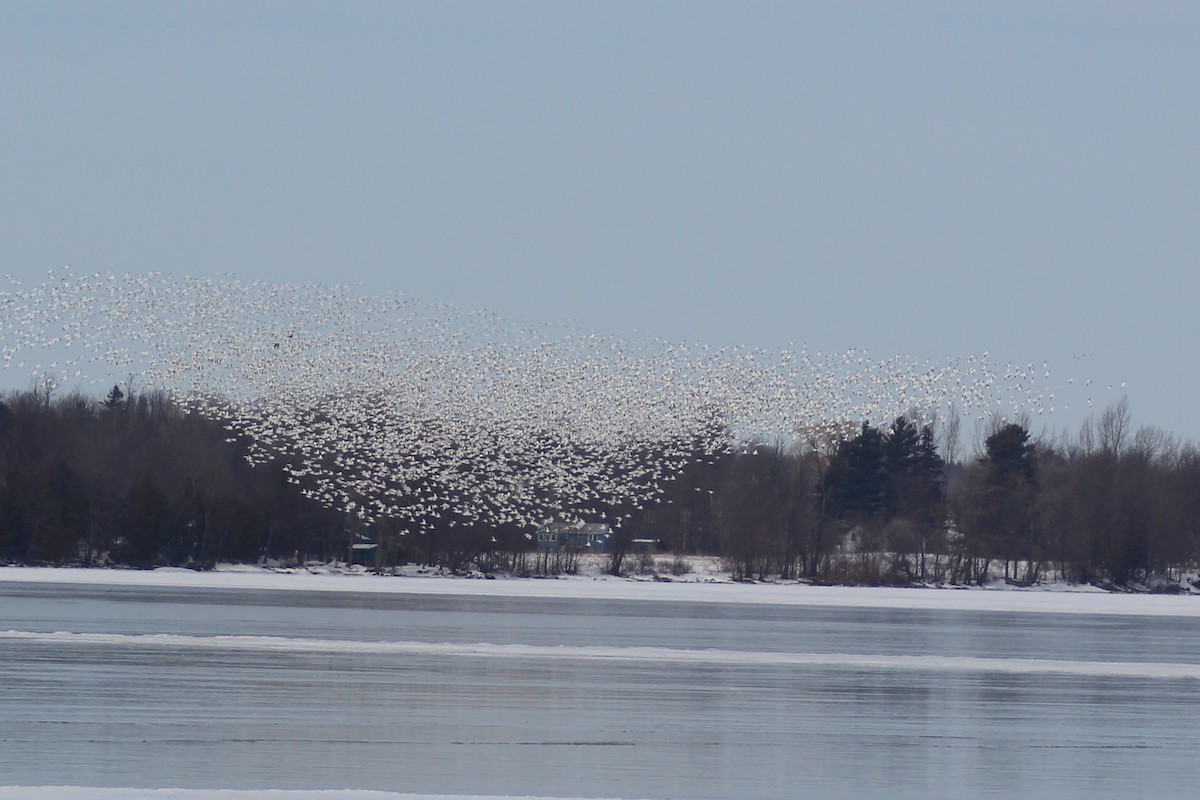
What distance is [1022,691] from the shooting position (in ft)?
56.0

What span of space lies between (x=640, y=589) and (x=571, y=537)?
1309 cm

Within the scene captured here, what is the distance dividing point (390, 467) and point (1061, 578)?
1149 inches

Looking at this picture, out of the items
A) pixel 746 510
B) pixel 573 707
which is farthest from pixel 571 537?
pixel 573 707

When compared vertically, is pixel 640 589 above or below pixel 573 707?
above

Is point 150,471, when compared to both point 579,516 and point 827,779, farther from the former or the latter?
point 827,779

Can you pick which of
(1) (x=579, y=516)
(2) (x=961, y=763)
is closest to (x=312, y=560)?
(1) (x=579, y=516)

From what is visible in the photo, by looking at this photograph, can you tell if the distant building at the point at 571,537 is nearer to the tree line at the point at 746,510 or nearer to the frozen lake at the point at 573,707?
the tree line at the point at 746,510

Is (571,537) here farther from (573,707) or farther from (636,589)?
(573,707)

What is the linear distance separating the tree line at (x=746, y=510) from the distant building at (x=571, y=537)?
92 cm

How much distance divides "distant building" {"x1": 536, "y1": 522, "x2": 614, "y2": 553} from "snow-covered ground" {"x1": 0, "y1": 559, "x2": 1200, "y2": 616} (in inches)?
60.0

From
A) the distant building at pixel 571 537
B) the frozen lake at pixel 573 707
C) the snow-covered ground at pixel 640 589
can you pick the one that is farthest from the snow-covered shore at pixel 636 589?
the frozen lake at pixel 573 707

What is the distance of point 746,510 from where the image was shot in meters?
64.0

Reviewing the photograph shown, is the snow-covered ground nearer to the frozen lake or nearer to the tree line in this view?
the tree line

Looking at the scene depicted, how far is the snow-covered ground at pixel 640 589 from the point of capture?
4000 cm
